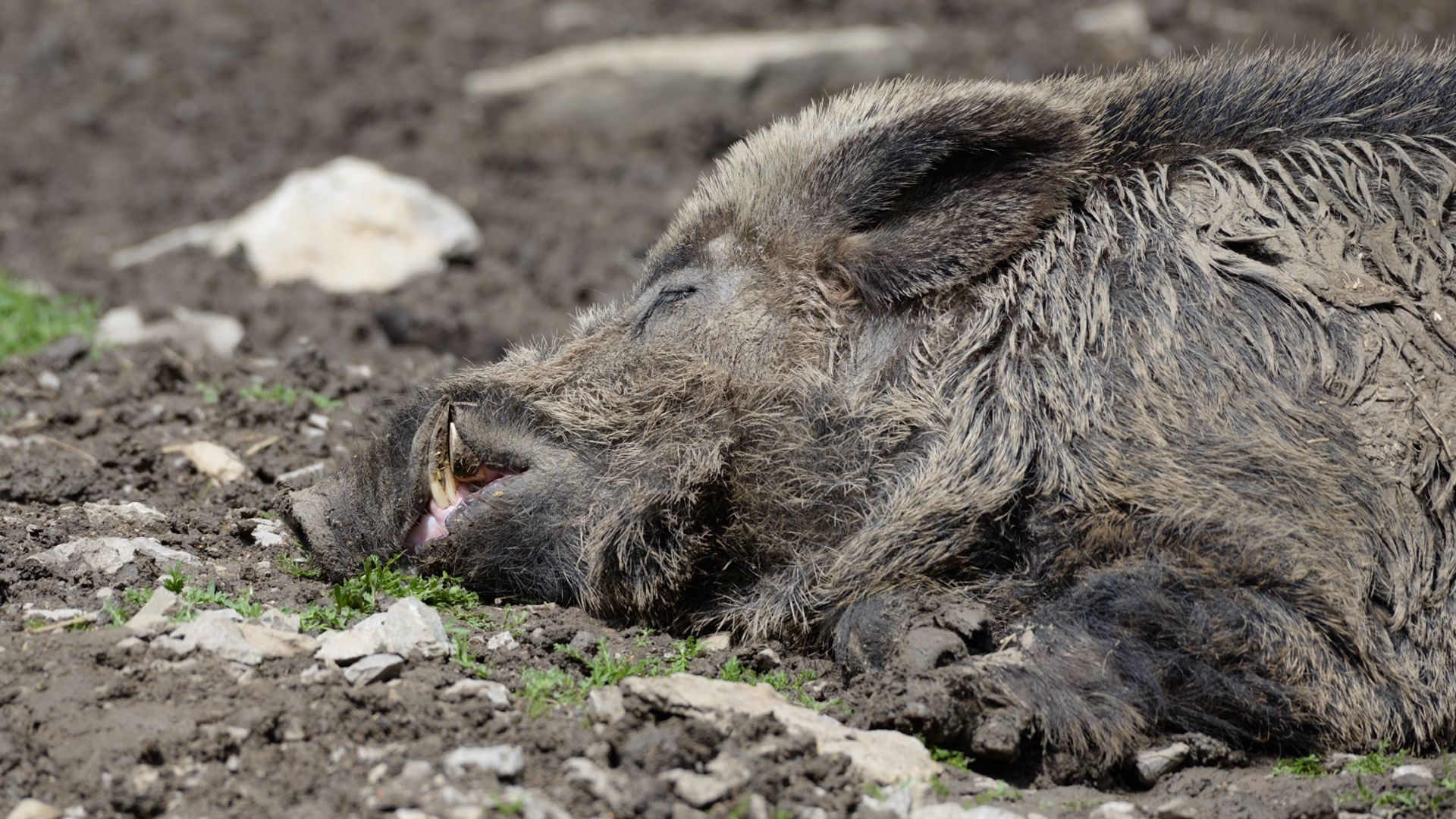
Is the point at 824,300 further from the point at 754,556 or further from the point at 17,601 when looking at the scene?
the point at 17,601

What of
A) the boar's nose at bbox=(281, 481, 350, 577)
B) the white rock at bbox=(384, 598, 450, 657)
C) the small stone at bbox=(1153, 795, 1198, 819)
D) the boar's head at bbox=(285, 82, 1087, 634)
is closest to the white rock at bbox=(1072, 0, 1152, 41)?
the boar's head at bbox=(285, 82, 1087, 634)

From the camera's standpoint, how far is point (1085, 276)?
4.05 meters

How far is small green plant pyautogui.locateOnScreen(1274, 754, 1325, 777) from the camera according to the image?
3506mm

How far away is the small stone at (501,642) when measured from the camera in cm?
365

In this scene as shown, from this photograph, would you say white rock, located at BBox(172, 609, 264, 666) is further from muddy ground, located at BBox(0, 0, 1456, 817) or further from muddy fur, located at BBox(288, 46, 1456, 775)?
muddy fur, located at BBox(288, 46, 1456, 775)

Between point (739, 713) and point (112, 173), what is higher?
point (739, 713)

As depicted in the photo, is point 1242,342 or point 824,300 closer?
point 1242,342

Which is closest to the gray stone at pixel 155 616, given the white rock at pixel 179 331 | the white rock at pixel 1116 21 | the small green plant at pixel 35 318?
the white rock at pixel 179 331

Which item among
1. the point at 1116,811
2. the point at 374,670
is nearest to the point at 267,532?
the point at 374,670

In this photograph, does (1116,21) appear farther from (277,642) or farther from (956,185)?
(277,642)

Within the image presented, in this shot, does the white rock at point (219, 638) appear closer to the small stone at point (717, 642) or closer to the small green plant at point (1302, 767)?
the small stone at point (717, 642)

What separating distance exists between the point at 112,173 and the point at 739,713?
7.60 m

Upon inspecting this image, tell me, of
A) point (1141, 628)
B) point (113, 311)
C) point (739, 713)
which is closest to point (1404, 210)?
point (1141, 628)

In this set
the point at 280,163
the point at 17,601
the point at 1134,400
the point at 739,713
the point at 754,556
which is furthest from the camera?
the point at 280,163
